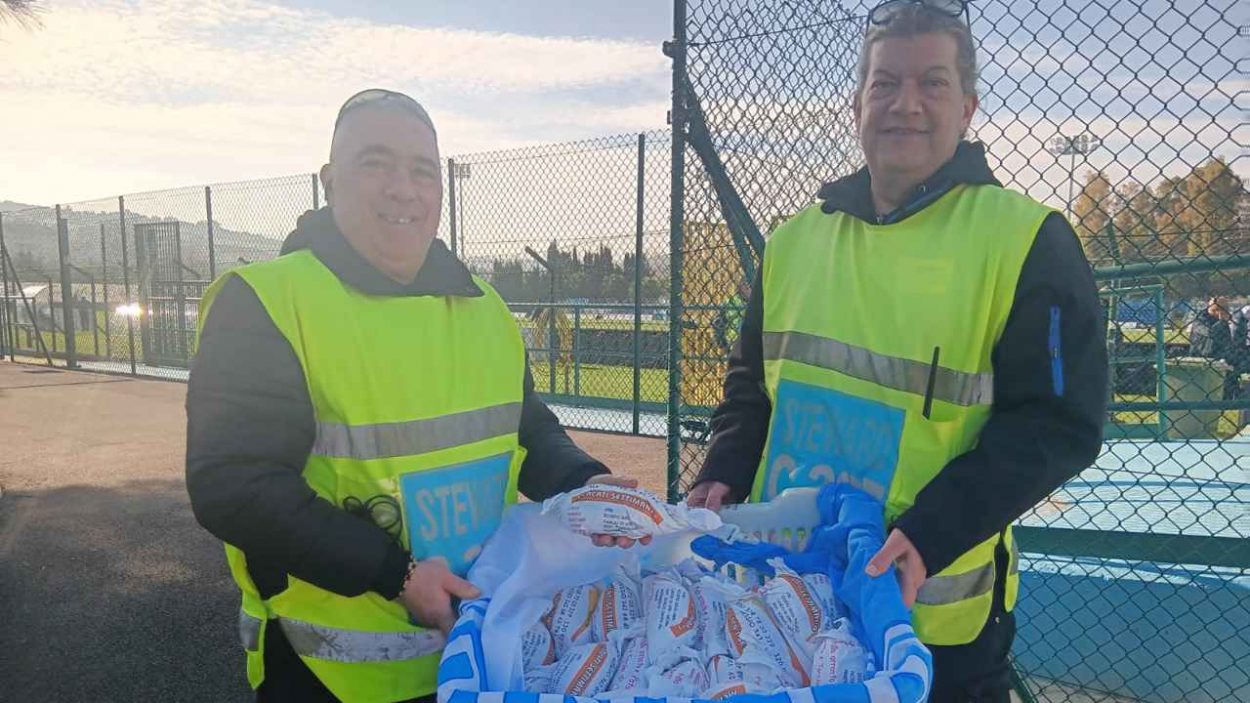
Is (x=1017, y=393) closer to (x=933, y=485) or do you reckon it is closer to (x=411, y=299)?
(x=933, y=485)

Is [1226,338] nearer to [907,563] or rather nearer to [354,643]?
[907,563]

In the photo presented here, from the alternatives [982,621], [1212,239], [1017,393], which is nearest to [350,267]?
[1017,393]

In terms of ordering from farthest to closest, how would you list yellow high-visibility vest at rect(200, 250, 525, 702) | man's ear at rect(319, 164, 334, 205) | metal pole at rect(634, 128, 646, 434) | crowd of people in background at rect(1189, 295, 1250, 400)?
1. metal pole at rect(634, 128, 646, 434)
2. crowd of people in background at rect(1189, 295, 1250, 400)
3. man's ear at rect(319, 164, 334, 205)
4. yellow high-visibility vest at rect(200, 250, 525, 702)

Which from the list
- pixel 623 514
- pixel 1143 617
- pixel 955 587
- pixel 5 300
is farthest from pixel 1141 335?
pixel 5 300

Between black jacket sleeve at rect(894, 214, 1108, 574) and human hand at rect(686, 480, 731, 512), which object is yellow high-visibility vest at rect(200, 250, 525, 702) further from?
black jacket sleeve at rect(894, 214, 1108, 574)

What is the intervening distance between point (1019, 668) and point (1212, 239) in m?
2.14

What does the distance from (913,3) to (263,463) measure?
1757mm

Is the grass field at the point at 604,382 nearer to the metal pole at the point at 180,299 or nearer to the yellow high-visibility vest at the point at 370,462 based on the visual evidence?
the metal pole at the point at 180,299

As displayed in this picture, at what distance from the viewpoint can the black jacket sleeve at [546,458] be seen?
2053 millimetres

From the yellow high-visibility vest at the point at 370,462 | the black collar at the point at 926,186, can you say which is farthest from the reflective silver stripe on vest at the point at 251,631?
the black collar at the point at 926,186

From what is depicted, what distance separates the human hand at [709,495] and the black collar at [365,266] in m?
0.78

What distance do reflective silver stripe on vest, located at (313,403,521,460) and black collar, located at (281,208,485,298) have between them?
0.31 metres

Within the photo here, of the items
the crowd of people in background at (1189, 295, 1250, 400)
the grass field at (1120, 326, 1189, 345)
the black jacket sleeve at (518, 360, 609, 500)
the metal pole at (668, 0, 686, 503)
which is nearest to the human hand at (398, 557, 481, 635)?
the black jacket sleeve at (518, 360, 609, 500)

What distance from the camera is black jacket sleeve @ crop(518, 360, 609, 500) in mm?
2053
